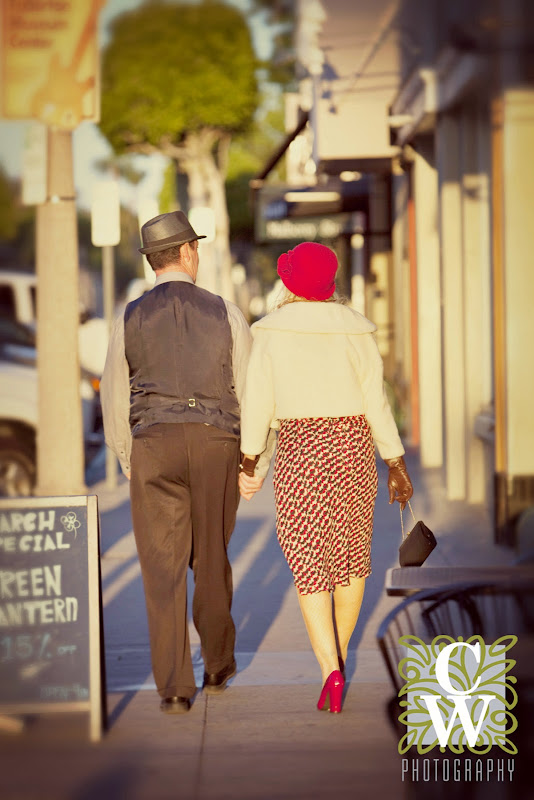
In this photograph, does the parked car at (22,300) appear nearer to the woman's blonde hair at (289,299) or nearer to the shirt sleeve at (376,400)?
the woman's blonde hair at (289,299)

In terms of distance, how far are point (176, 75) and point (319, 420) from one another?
19546 millimetres

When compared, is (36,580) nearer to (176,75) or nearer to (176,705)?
(176,705)

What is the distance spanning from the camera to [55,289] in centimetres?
774

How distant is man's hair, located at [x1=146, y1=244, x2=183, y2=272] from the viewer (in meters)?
5.09

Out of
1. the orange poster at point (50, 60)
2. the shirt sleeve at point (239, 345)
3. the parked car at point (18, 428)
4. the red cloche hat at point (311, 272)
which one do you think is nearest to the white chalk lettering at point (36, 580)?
the shirt sleeve at point (239, 345)

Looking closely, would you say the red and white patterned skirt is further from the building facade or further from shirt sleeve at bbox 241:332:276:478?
the building facade

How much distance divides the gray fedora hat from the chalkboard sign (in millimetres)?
1121

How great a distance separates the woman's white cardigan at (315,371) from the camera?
484 centimetres

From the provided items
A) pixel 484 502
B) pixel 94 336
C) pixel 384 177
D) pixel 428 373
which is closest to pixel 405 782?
pixel 484 502

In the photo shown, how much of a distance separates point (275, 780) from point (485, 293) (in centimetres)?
649

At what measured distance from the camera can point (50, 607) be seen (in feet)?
15.1

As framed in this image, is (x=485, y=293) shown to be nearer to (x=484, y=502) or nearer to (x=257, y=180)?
(x=484, y=502)

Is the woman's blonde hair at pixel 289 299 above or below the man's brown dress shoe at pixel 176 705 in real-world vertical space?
above

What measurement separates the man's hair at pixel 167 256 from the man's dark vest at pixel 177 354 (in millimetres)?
102
